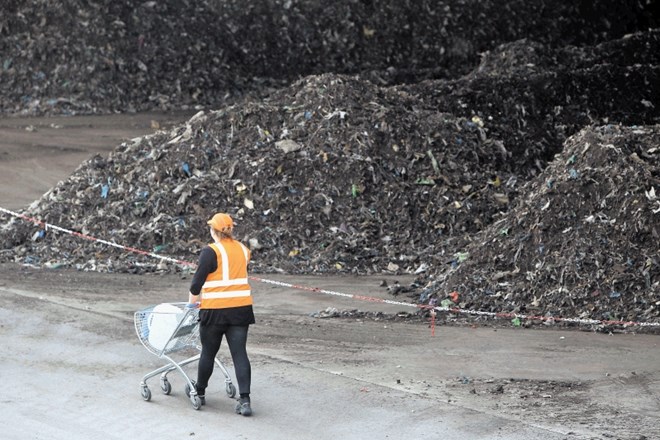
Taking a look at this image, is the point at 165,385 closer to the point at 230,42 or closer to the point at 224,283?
the point at 224,283

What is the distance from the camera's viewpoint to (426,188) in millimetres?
15922

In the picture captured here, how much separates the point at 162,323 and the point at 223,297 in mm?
636

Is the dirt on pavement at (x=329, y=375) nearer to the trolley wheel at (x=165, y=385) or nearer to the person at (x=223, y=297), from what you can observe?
the trolley wheel at (x=165, y=385)

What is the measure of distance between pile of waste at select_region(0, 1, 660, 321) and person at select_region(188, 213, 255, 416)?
4.15 metres

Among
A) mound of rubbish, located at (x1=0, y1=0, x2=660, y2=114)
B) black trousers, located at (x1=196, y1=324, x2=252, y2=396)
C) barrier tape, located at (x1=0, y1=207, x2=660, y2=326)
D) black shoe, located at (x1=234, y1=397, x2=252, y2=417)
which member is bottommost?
black shoe, located at (x1=234, y1=397, x2=252, y2=417)

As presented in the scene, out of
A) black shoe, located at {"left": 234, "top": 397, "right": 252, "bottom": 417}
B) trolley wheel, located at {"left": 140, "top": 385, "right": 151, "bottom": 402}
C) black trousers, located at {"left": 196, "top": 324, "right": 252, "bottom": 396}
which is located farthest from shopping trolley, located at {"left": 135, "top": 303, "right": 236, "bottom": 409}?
black shoe, located at {"left": 234, "top": 397, "right": 252, "bottom": 417}

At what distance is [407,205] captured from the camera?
1561cm

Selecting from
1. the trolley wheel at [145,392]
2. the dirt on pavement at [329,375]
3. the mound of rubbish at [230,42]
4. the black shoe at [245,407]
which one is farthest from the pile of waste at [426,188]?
the trolley wheel at [145,392]

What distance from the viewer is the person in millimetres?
8883

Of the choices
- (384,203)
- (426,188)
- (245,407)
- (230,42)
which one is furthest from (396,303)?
(230,42)

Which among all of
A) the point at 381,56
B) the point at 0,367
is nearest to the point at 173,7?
the point at 381,56

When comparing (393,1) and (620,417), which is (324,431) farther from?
(393,1)

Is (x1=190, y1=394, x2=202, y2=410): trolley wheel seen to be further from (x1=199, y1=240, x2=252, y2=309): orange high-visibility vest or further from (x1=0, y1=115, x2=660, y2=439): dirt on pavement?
(x1=199, y1=240, x2=252, y2=309): orange high-visibility vest

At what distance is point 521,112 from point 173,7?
35.5 feet
